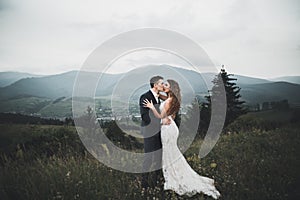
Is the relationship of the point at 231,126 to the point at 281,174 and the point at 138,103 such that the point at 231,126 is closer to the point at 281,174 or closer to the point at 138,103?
the point at 281,174

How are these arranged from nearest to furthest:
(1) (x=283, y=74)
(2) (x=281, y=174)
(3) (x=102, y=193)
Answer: (3) (x=102, y=193), (2) (x=281, y=174), (1) (x=283, y=74)

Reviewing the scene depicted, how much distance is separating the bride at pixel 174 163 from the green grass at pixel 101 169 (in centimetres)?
11

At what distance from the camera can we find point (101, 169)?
502cm

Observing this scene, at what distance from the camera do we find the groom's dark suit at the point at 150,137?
4.83 meters

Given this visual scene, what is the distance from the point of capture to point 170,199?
491 centimetres

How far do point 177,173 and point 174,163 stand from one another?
14 centimetres

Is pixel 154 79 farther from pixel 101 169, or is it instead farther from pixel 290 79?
pixel 290 79

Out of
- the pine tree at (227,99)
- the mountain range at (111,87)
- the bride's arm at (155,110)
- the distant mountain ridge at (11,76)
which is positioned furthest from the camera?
the distant mountain ridge at (11,76)

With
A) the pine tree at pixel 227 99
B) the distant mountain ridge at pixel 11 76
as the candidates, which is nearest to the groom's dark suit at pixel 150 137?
the pine tree at pixel 227 99

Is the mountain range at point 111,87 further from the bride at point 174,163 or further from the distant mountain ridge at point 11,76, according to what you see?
the bride at point 174,163

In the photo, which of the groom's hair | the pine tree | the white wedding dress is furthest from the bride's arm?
the pine tree

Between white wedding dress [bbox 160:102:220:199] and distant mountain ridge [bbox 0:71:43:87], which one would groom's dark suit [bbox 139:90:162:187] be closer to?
white wedding dress [bbox 160:102:220:199]

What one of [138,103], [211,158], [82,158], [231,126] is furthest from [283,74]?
[82,158]

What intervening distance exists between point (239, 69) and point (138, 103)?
66.8 inches
